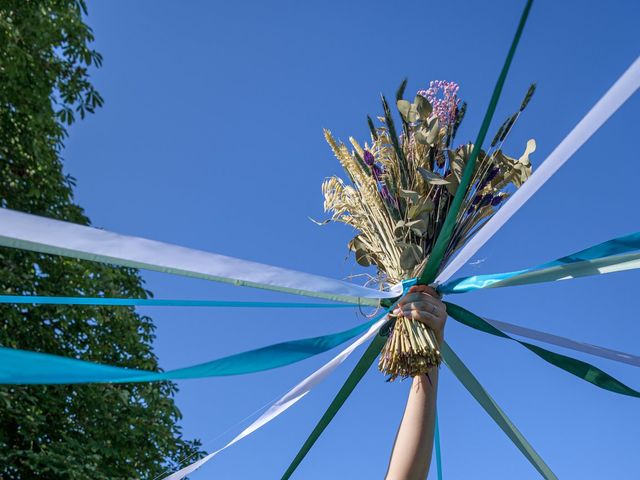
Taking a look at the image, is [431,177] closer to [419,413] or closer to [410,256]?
[410,256]

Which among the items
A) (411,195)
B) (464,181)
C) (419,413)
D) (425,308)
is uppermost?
(411,195)

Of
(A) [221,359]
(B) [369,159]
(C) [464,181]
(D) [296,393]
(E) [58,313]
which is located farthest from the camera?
(E) [58,313]

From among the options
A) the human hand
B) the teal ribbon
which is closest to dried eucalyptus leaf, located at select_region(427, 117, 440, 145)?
the human hand

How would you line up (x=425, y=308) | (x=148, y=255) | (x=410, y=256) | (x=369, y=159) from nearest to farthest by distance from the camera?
(x=148, y=255), (x=425, y=308), (x=410, y=256), (x=369, y=159)

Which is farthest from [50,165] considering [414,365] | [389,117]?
[414,365]

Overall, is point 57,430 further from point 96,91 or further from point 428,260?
point 428,260

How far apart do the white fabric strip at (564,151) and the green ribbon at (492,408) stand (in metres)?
0.43

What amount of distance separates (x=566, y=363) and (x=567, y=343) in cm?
8

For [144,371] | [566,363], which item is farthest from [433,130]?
[144,371]

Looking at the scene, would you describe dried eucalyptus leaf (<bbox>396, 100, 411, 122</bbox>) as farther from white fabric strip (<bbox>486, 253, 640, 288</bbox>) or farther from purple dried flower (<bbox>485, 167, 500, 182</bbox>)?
white fabric strip (<bbox>486, 253, 640, 288</bbox>)

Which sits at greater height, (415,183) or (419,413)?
(415,183)

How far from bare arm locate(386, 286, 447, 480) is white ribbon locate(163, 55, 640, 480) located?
0.13 m

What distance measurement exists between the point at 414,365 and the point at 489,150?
0.90m

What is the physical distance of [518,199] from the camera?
8.06 ft
